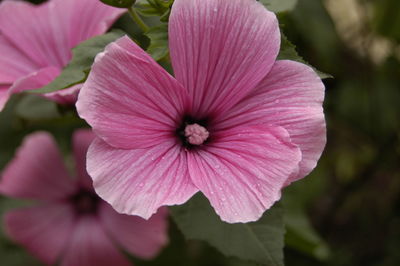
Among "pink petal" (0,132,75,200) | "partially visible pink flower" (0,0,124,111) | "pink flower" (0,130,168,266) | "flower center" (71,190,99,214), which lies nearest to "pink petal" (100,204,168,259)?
"pink flower" (0,130,168,266)

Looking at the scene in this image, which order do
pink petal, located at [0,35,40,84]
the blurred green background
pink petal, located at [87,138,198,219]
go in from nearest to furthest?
pink petal, located at [87,138,198,219] → pink petal, located at [0,35,40,84] → the blurred green background

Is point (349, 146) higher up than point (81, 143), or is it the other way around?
point (81, 143)

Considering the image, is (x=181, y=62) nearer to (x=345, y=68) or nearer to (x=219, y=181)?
(x=219, y=181)

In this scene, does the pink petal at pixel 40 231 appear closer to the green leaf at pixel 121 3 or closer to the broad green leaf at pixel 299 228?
the broad green leaf at pixel 299 228

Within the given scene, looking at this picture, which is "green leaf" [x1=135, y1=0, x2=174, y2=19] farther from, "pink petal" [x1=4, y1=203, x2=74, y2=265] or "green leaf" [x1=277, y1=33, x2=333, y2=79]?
"pink petal" [x1=4, y1=203, x2=74, y2=265]

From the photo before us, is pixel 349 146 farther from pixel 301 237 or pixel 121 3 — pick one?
pixel 121 3

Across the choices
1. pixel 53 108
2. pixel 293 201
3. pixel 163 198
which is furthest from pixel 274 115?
pixel 293 201

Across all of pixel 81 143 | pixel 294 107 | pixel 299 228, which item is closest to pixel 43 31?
pixel 81 143
